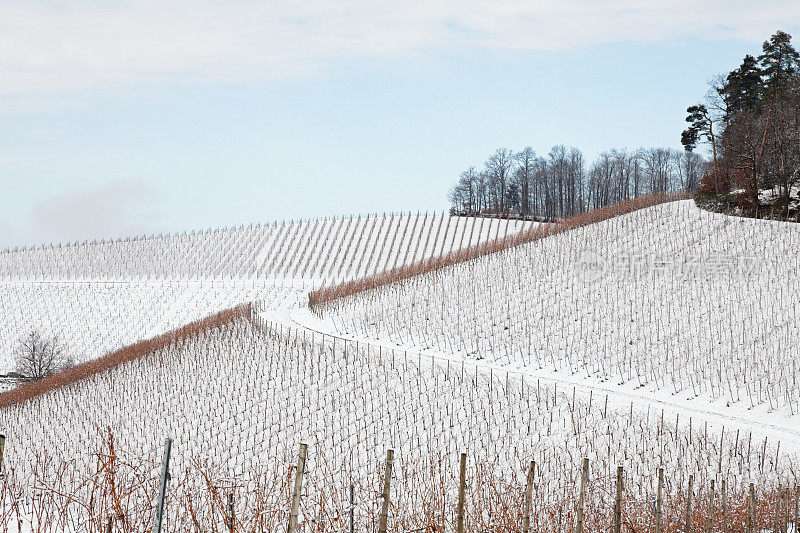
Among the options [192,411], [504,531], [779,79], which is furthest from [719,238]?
[504,531]

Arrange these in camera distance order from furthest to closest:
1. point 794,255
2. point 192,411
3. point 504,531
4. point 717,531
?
point 794,255, point 192,411, point 717,531, point 504,531

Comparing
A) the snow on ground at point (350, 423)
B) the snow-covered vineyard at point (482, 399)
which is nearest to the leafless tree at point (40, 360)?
the snow-covered vineyard at point (482, 399)

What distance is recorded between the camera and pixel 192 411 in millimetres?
14180

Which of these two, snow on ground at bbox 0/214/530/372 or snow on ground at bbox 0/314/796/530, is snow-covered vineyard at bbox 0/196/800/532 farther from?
snow on ground at bbox 0/214/530/372

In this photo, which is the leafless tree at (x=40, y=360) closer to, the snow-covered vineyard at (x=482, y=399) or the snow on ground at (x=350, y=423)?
the snow-covered vineyard at (x=482, y=399)

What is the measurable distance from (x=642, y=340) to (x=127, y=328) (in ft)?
73.6

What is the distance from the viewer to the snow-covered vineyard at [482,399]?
7227mm

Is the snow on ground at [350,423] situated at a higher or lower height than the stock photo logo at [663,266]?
lower

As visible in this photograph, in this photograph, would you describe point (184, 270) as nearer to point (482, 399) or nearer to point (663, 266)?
point (663, 266)

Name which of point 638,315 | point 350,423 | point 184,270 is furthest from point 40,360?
point 638,315

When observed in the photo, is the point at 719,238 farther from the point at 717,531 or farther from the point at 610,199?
the point at 610,199

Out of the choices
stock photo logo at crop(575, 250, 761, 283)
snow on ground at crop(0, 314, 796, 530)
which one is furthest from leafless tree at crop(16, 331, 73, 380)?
stock photo logo at crop(575, 250, 761, 283)

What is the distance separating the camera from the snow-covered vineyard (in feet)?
23.7

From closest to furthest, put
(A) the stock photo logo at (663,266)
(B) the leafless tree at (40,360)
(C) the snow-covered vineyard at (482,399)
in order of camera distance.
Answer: (C) the snow-covered vineyard at (482,399) → (A) the stock photo logo at (663,266) → (B) the leafless tree at (40,360)
